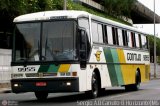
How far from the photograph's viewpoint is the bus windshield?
747 inches

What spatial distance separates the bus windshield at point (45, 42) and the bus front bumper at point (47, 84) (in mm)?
723

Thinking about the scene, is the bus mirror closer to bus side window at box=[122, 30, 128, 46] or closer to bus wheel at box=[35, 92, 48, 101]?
bus wheel at box=[35, 92, 48, 101]

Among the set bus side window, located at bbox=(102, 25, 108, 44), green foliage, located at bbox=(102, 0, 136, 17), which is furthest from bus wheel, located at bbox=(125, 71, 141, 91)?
green foliage, located at bbox=(102, 0, 136, 17)

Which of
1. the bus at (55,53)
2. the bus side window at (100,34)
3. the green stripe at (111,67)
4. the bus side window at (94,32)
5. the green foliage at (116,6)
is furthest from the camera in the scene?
the green foliage at (116,6)

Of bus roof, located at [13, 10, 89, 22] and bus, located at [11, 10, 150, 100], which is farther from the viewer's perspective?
bus roof, located at [13, 10, 89, 22]

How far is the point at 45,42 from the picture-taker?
63.0ft

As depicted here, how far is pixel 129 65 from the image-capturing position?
86.5ft

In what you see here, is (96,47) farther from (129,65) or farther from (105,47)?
(129,65)

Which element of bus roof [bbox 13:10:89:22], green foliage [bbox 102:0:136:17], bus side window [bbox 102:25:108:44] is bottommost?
bus side window [bbox 102:25:108:44]

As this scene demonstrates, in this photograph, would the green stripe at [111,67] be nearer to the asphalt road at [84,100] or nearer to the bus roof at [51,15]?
the asphalt road at [84,100]

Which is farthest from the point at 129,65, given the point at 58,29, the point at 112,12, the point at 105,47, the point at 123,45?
the point at 112,12

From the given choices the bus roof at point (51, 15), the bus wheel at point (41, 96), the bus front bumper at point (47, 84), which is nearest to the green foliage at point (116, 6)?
the bus wheel at point (41, 96)

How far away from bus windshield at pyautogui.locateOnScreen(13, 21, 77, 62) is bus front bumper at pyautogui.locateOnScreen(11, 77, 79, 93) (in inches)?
28.5

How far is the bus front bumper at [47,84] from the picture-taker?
18812 mm
